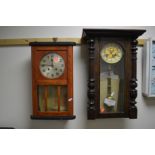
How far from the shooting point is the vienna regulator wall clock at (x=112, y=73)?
1069 mm

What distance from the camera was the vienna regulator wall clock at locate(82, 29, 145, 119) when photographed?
1.07 meters

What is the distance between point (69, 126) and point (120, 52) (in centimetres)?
74

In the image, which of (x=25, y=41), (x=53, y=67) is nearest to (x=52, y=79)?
(x=53, y=67)

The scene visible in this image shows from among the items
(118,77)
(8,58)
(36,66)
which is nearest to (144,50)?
(118,77)

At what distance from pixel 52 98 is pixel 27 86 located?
0.28 meters

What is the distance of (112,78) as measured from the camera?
1146 millimetres

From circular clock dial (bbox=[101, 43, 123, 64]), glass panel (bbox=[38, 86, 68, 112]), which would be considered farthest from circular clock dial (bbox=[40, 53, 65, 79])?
circular clock dial (bbox=[101, 43, 123, 64])

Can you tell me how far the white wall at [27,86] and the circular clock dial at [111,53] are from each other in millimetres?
207

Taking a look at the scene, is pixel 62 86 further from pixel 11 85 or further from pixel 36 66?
pixel 11 85

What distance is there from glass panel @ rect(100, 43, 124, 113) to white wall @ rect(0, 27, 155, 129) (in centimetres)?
19

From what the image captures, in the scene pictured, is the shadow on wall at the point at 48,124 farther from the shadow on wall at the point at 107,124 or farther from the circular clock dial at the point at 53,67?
the circular clock dial at the point at 53,67

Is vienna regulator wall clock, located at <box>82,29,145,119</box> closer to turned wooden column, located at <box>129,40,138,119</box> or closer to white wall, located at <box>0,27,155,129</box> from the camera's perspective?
turned wooden column, located at <box>129,40,138,119</box>

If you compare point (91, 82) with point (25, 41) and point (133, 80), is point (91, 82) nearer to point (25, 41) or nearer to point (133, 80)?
point (133, 80)

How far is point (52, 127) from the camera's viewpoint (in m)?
1.28
